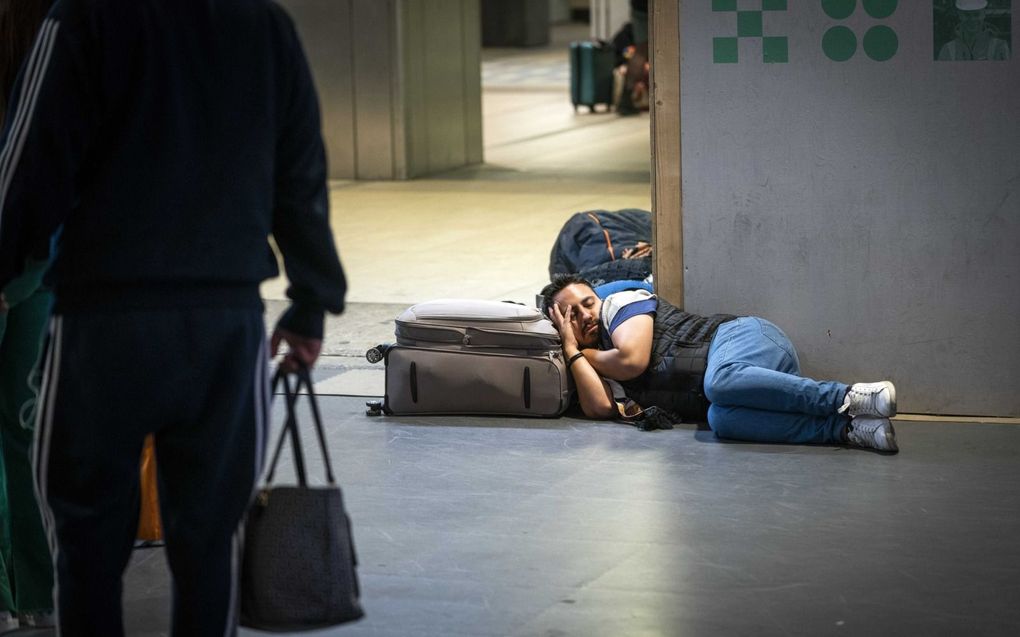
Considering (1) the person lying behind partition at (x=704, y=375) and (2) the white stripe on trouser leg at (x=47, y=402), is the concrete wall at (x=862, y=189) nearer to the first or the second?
(1) the person lying behind partition at (x=704, y=375)

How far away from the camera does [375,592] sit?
4062 millimetres

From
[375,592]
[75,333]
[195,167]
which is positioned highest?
[195,167]

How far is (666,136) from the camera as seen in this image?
5883 mm

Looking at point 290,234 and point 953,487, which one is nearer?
point 290,234

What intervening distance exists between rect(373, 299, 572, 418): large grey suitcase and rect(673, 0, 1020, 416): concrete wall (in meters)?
0.73

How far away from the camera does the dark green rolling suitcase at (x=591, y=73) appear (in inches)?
727

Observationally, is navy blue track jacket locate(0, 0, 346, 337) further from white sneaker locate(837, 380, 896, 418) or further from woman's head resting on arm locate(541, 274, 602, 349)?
woman's head resting on arm locate(541, 274, 602, 349)

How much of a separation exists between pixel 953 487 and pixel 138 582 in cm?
260

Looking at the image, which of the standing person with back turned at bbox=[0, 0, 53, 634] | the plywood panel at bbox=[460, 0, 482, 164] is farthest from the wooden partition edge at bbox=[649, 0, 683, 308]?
Result: the plywood panel at bbox=[460, 0, 482, 164]

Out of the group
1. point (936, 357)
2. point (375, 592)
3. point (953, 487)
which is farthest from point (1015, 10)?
point (375, 592)

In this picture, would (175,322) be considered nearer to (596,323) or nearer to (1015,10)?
(596,323)

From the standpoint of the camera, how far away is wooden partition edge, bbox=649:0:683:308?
19.1 ft

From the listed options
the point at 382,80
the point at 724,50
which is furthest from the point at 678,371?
the point at 382,80

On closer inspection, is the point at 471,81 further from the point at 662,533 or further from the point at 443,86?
the point at 662,533
